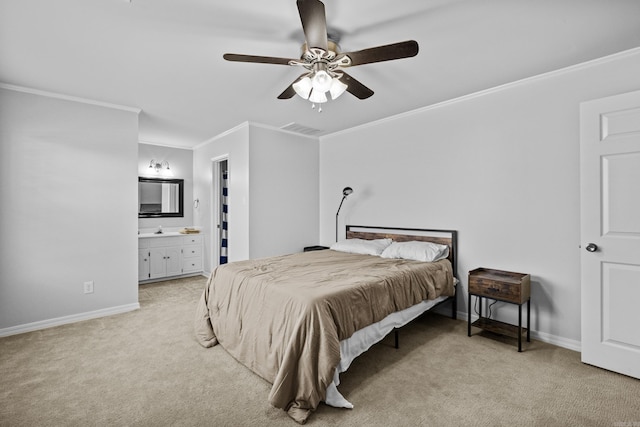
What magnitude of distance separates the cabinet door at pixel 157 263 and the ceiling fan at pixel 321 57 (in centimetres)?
415

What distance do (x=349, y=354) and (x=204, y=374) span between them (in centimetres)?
115

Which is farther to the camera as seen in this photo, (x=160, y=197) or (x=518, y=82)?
(x=160, y=197)

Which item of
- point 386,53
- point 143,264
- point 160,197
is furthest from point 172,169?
point 386,53

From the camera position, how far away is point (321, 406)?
6.36 ft

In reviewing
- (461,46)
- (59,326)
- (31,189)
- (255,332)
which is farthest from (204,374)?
(461,46)

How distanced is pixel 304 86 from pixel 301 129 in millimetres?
2533

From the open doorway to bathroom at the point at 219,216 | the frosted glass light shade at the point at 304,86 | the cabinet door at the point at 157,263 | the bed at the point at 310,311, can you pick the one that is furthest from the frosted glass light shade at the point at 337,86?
the cabinet door at the point at 157,263

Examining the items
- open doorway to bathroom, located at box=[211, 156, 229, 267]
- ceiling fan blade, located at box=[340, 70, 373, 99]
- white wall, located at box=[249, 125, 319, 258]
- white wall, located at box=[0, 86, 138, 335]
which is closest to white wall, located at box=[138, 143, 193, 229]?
open doorway to bathroom, located at box=[211, 156, 229, 267]

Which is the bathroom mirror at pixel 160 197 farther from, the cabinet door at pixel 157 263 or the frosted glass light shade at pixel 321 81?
the frosted glass light shade at pixel 321 81

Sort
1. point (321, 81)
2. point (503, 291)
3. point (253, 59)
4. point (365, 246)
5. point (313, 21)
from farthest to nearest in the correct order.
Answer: point (365, 246), point (503, 291), point (321, 81), point (253, 59), point (313, 21)

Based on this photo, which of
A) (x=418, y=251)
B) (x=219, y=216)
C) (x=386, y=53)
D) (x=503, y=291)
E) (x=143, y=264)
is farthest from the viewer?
(x=219, y=216)

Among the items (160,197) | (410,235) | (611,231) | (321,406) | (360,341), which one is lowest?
(321,406)

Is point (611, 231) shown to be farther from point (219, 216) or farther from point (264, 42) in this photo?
point (219, 216)

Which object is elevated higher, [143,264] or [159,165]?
[159,165]
